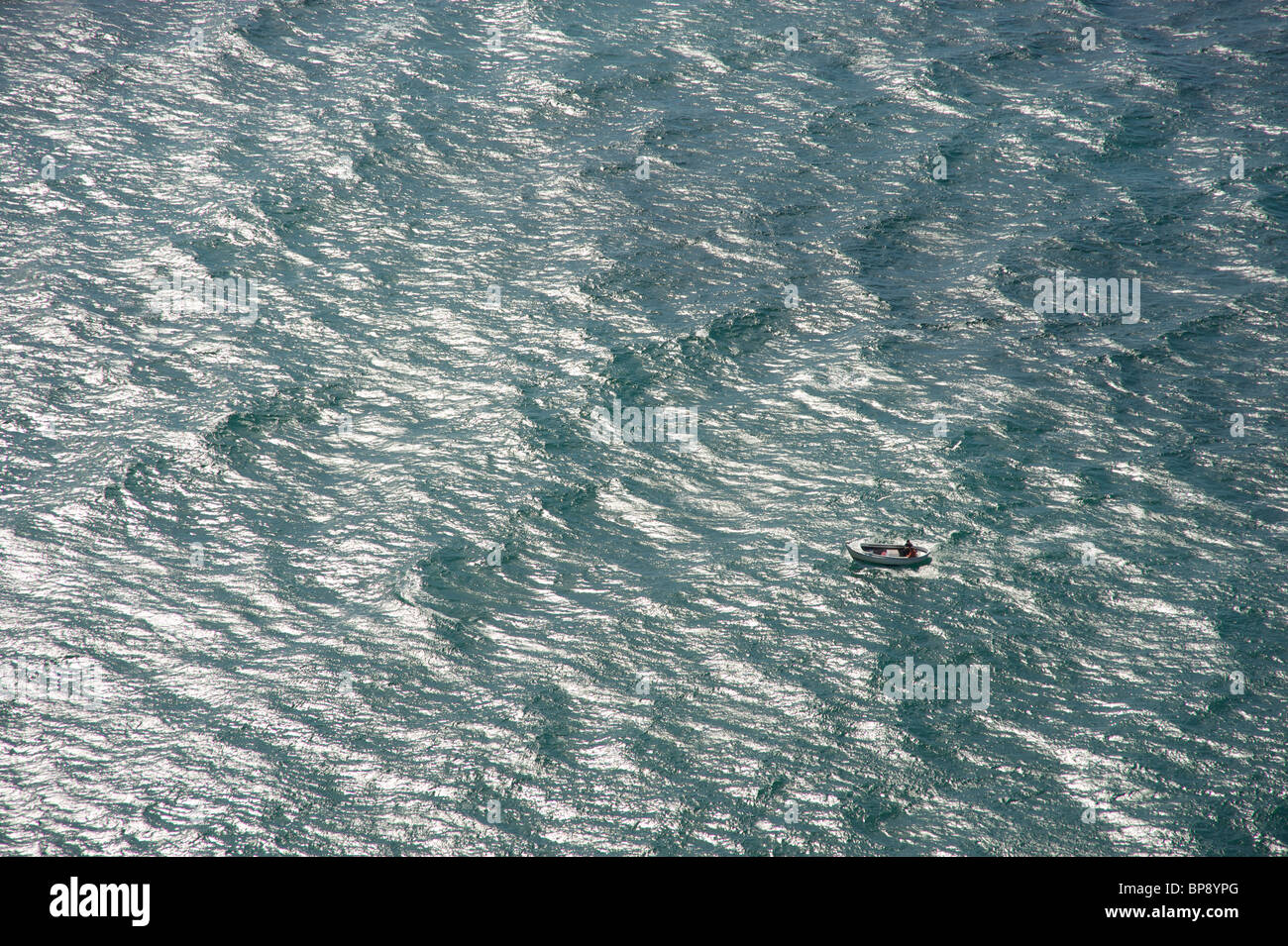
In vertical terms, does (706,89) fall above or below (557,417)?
above

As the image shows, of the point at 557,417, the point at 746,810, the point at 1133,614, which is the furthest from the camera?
the point at 557,417

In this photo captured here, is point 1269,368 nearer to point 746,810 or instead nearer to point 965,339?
point 965,339

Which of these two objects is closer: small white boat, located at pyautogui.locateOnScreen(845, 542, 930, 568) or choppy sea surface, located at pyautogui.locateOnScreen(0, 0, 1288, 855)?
choppy sea surface, located at pyautogui.locateOnScreen(0, 0, 1288, 855)

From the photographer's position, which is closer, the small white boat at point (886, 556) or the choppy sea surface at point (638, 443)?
the choppy sea surface at point (638, 443)

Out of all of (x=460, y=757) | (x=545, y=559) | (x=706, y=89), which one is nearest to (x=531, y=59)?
(x=706, y=89)
